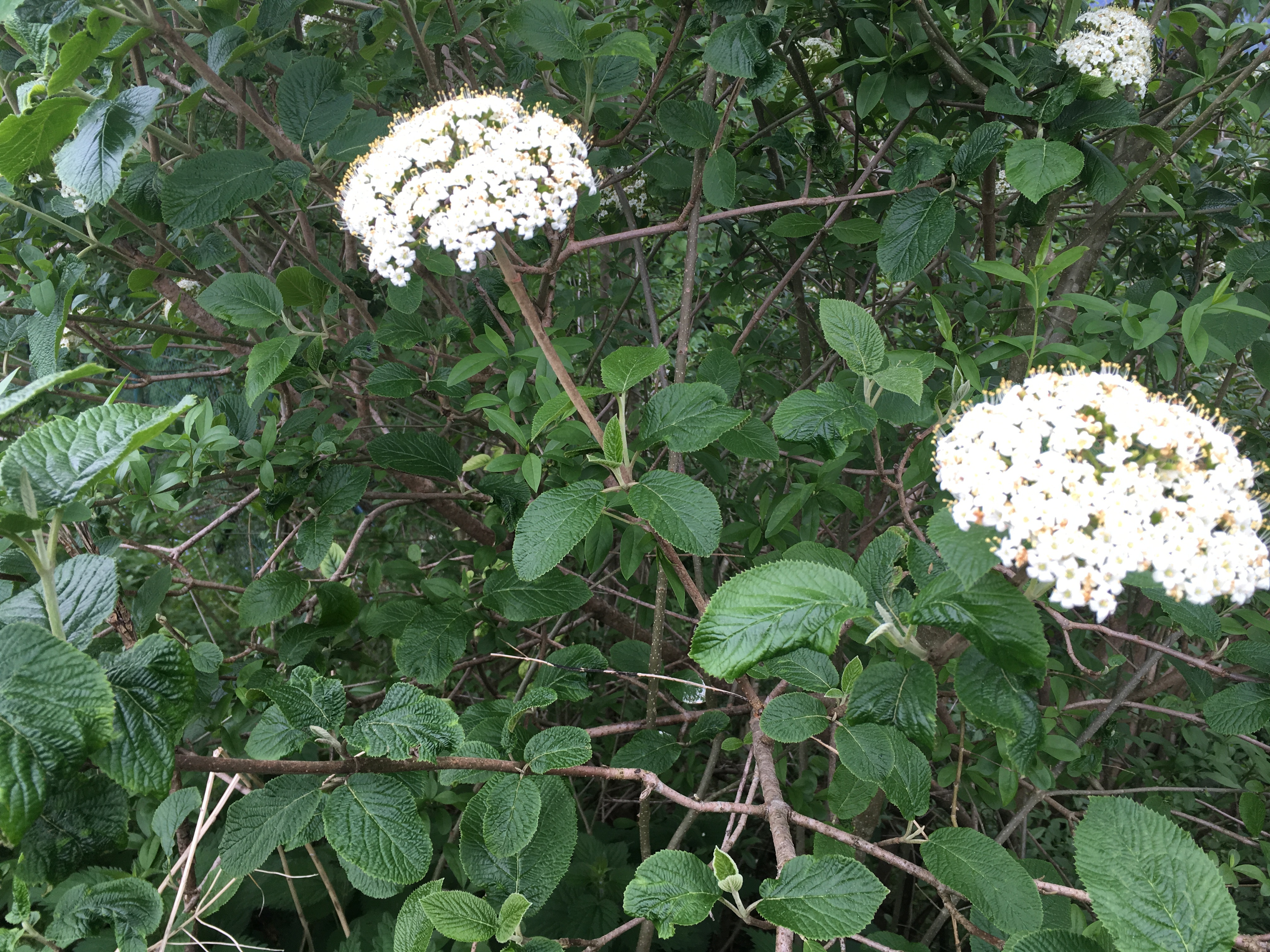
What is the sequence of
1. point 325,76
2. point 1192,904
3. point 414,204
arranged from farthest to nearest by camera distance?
point 325,76 → point 414,204 → point 1192,904

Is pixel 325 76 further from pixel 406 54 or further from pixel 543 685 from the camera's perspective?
pixel 543 685

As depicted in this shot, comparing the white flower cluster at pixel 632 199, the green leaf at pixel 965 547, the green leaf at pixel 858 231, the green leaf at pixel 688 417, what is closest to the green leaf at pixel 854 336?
the green leaf at pixel 688 417

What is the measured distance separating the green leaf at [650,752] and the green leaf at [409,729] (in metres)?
0.57

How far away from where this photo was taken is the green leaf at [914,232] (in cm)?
153

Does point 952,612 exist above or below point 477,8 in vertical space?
below

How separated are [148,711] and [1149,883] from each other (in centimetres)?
106

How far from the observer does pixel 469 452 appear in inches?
110

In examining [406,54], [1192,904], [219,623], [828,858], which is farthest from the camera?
[219,623]

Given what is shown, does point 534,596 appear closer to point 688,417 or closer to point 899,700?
point 688,417

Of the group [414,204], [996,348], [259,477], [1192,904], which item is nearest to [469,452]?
[259,477]

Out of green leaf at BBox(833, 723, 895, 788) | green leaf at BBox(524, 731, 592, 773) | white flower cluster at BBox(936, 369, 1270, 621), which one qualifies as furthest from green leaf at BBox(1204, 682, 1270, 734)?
green leaf at BBox(524, 731, 592, 773)

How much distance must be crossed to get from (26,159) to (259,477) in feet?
2.10

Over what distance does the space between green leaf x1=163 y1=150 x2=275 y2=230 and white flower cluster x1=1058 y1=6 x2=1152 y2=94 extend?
1.69 metres

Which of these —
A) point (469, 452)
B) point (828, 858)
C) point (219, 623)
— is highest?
point (828, 858)
